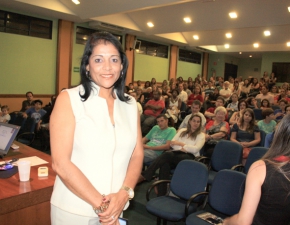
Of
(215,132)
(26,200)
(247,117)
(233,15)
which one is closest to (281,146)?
(26,200)

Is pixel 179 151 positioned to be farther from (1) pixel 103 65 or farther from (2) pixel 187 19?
(2) pixel 187 19

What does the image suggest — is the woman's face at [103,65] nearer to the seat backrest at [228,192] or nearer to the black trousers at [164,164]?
the seat backrest at [228,192]

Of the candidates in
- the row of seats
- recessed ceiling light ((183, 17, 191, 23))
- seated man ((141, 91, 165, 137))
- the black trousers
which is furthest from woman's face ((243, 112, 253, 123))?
recessed ceiling light ((183, 17, 191, 23))

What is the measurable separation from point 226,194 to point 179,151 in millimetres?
1395

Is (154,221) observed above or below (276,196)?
below

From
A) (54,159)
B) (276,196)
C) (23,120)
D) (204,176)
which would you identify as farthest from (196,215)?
(23,120)

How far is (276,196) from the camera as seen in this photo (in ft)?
4.40

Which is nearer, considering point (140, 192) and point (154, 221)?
point (154, 221)

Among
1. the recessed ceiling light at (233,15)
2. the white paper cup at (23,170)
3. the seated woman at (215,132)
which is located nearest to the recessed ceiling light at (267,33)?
the recessed ceiling light at (233,15)

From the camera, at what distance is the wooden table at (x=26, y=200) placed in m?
1.62

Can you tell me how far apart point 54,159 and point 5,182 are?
1.00m

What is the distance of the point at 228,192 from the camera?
97.1 inches

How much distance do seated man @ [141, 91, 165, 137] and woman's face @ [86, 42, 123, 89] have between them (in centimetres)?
507

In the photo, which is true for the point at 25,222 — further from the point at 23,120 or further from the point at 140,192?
the point at 23,120
